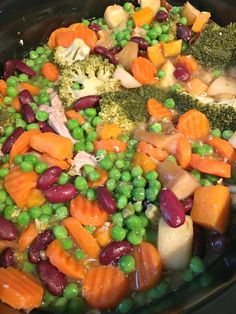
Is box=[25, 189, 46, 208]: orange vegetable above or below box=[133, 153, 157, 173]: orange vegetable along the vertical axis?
above

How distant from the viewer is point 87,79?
4332mm

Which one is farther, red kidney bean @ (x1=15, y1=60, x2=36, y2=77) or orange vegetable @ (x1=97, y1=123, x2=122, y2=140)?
red kidney bean @ (x1=15, y1=60, x2=36, y2=77)

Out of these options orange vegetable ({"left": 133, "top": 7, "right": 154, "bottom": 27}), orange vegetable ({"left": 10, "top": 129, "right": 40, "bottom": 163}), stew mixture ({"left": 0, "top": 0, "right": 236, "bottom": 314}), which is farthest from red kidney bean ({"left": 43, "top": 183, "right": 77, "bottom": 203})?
orange vegetable ({"left": 133, "top": 7, "right": 154, "bottom": 27})

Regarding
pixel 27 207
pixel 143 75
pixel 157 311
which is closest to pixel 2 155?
pixel 27 207

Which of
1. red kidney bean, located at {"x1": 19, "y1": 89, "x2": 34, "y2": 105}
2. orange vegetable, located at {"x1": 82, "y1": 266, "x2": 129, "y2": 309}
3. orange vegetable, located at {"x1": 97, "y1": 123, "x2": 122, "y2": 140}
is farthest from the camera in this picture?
red kidney bean, located at {"x1": 19, "y1": 89, "x2": 34, "y2": 105}

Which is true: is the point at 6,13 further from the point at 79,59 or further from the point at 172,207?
the point at 172,207

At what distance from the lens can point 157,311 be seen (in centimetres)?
282

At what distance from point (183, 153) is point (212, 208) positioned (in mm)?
588

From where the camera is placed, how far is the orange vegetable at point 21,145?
3.84 meters

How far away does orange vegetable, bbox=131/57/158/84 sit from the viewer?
4.35 m

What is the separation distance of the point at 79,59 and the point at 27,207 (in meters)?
1.57

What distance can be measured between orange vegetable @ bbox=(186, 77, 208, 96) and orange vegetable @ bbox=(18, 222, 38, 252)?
5.98 ft

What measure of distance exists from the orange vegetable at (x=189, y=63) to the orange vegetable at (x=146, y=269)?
192 centimetres

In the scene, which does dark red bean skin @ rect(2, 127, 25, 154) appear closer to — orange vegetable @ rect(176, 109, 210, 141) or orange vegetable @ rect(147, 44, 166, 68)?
orange vegetable @ rect(176, 109, 210, 141)
